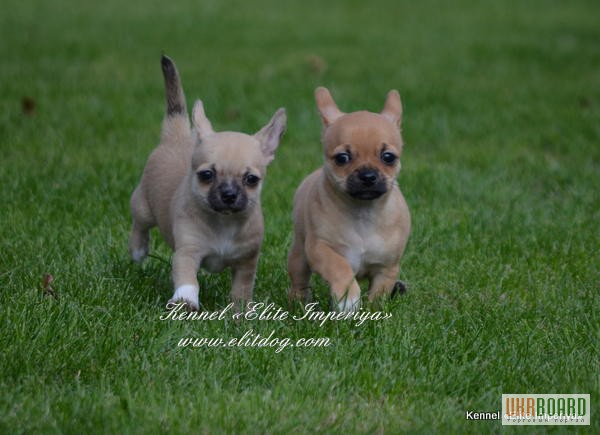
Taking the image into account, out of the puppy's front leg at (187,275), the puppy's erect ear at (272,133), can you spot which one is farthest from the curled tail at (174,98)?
the puppy's front leg at (187,275)

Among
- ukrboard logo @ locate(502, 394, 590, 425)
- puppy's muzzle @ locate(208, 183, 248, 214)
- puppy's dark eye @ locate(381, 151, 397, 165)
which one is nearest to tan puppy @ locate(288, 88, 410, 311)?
puppy's dark eye @ locate(381, 151, 397, 165)

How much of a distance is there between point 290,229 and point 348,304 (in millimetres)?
1646

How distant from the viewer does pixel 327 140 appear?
471 centimetres

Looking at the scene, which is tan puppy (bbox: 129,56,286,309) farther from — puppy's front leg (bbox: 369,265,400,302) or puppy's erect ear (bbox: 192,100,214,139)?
puppy's front leg (bbox: 369,265,400,302)

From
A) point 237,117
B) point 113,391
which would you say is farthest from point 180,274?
point 237,117

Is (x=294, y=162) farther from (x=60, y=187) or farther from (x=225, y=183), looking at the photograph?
(x=225, y=183)

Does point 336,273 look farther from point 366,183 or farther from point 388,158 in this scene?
point 388,158

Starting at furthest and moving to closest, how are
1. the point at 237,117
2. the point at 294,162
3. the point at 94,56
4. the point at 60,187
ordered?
the point at 94,56 → the point at 237,117 → the point at 294,162 → the point at 60,187

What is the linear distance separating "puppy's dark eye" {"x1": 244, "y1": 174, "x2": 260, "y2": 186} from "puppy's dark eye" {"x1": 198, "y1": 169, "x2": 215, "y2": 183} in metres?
0.16

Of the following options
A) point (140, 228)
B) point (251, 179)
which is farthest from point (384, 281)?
point (140, 228)

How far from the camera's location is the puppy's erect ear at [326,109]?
496 centimetres

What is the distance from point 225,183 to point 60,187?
8.04 feet

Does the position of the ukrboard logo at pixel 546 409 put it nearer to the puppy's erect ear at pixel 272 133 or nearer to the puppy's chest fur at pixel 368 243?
the puppy's chest fur at pixel 368 243

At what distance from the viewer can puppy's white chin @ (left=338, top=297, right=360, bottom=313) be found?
4504 millimetres
